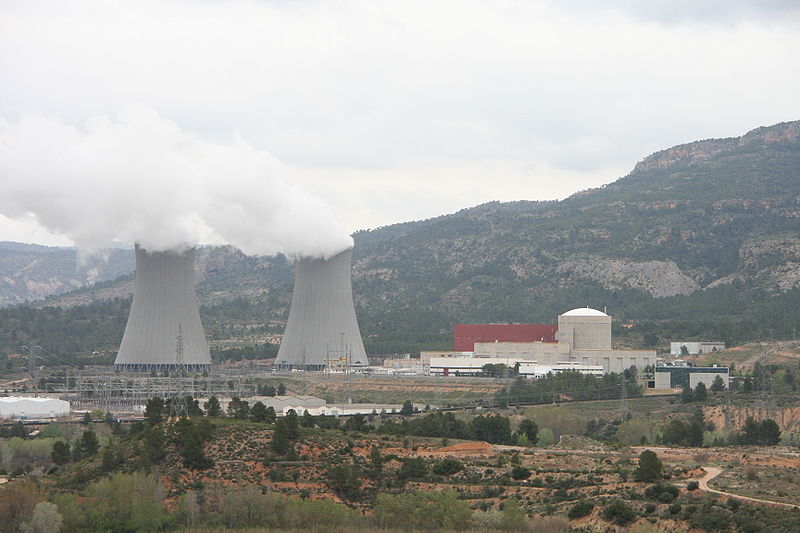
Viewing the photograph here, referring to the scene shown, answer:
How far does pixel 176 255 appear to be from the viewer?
8675cm

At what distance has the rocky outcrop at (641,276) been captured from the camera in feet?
525

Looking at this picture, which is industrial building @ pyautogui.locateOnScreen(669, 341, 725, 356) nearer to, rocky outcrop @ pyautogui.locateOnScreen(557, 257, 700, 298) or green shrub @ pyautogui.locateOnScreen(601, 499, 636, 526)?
rocky outcrop @ pyautogui.locateOnScreen(557, 257, 700, 298)

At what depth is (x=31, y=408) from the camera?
280 ft

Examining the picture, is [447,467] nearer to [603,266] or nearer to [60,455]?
[60,455]

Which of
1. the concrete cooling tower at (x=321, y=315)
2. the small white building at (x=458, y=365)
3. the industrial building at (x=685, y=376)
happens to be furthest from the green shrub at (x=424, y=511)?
the small white building at (x=458, y=365)

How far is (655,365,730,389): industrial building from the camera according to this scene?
94750mm

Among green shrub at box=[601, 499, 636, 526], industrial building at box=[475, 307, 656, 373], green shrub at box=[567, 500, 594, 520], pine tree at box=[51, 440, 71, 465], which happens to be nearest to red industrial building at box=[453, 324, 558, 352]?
industrial building at box=[475, 307, 656, 373]

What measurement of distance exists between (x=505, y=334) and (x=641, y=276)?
51.9 meters

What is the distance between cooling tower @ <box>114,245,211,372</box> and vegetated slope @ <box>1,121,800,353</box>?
40700mm

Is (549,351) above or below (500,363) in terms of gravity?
above

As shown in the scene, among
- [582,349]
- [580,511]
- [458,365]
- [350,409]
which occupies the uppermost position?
[582,349]

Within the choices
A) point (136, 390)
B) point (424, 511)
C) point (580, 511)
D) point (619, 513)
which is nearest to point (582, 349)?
point (136, 390)

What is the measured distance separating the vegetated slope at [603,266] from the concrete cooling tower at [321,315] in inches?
1327

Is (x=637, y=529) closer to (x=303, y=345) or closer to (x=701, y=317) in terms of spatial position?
(x=303, y=345)
